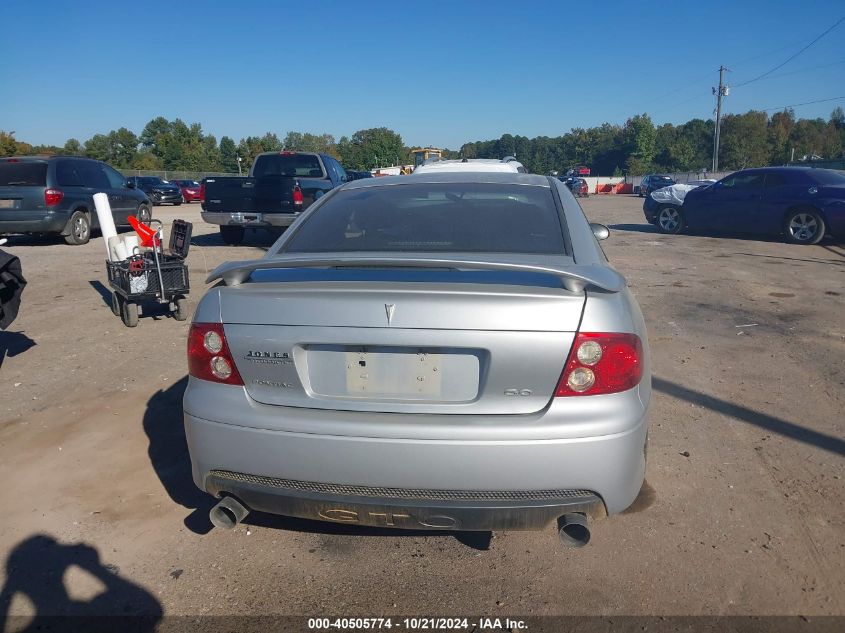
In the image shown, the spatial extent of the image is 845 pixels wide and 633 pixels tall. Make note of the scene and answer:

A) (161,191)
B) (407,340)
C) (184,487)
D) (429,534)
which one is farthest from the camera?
(161,191)

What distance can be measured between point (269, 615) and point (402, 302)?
1377 millimetres

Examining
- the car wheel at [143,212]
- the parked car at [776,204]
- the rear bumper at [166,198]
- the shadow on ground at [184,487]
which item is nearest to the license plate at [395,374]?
the shadow on ground at [184,487]

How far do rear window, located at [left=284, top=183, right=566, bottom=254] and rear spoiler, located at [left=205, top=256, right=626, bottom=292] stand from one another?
19.1 inches

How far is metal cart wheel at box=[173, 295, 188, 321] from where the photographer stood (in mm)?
7257

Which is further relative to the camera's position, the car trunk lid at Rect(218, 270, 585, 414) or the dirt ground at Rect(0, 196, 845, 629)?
the dirt ground at Rect(0, 196, 845, 629)

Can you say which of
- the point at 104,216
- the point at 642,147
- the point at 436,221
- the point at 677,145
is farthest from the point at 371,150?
the point at 436,221

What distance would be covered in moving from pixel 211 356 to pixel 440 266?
1.00 metres

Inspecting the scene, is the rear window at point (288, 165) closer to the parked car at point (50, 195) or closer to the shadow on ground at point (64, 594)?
the parked car at point (50, 195)

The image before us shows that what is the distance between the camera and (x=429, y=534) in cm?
315

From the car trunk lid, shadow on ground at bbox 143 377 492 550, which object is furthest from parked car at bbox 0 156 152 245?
the car trunk lid

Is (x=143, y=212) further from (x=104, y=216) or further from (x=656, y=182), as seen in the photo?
(x=656, y=182)

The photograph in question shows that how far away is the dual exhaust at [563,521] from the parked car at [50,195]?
41.1 feet

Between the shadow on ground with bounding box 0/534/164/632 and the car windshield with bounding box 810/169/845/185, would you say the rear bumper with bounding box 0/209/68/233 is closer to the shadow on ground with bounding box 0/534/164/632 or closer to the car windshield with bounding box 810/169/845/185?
the shadow on ground with bounding box 0/534/164/632

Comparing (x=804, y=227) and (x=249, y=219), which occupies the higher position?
(x=249, y=219)
